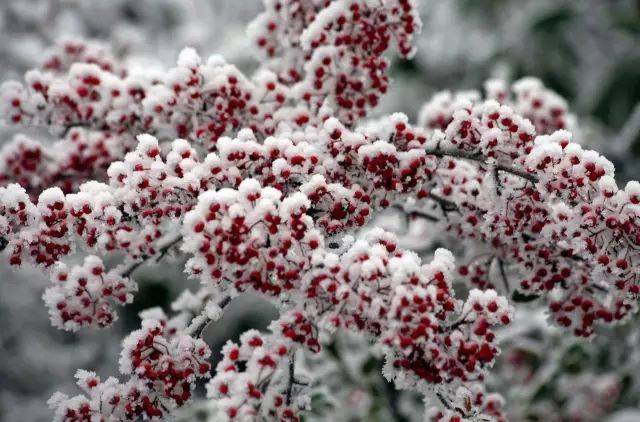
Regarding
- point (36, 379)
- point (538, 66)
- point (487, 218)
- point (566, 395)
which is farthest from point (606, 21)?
point (36, 379)

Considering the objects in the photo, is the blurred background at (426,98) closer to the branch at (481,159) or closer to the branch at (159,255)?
the branch at (481,159)

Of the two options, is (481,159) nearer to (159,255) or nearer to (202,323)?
(202,323)

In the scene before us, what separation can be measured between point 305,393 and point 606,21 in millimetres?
6500

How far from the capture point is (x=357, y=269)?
2.22 meters

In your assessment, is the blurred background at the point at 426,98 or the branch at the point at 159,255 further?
the blurred background at the point at 426,98

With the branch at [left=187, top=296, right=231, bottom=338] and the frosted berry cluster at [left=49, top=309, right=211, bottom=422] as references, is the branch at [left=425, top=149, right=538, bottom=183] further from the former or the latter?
the frosted berry cluster at [left=49, top=309, right=211, bottom=422]

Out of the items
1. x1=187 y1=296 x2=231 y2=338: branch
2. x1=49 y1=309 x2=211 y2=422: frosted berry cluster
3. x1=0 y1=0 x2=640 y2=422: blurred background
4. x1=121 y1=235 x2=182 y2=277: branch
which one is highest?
x1=0 y1=0 x2=640 y2=422: blurred background

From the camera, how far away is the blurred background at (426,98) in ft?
14.8

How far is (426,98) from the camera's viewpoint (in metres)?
7.73

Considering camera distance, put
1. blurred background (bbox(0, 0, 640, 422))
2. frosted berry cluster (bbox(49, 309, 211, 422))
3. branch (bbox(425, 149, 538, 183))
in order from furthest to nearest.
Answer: blurred background (bbox(0, 0, 640, 422)) < branch (bbox(425, 149, 538, 183)) < frosted berry cluster (bbox(49, 309, 211, 422))

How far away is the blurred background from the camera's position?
4520 mm

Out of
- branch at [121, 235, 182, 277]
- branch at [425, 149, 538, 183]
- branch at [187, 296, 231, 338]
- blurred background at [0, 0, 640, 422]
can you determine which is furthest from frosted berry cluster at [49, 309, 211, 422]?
blurred background at [0, 0, 640, 422]

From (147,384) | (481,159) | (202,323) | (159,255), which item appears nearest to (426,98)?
(481,159)

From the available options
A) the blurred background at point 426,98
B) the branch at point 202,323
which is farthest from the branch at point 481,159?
the blurred background at point 426,98
